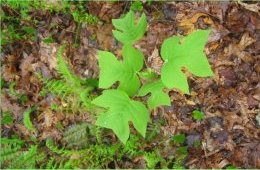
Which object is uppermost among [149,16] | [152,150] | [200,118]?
[149,16]

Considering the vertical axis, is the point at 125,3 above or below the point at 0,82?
above

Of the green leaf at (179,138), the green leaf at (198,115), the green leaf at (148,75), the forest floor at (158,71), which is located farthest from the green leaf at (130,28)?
the green leaf at (179,138)

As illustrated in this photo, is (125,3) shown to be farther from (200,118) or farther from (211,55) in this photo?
(200,118)

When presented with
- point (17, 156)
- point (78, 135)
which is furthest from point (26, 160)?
point (78, 135)

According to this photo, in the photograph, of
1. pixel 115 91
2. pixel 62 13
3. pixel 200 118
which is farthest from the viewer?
pixel 62 13

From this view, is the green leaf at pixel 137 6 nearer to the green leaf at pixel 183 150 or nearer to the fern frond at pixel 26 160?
the green leaf at pixel 183 150

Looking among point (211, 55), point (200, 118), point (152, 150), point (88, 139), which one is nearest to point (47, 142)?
point (88, 139)

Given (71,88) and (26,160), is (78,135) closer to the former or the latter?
(71,88)
